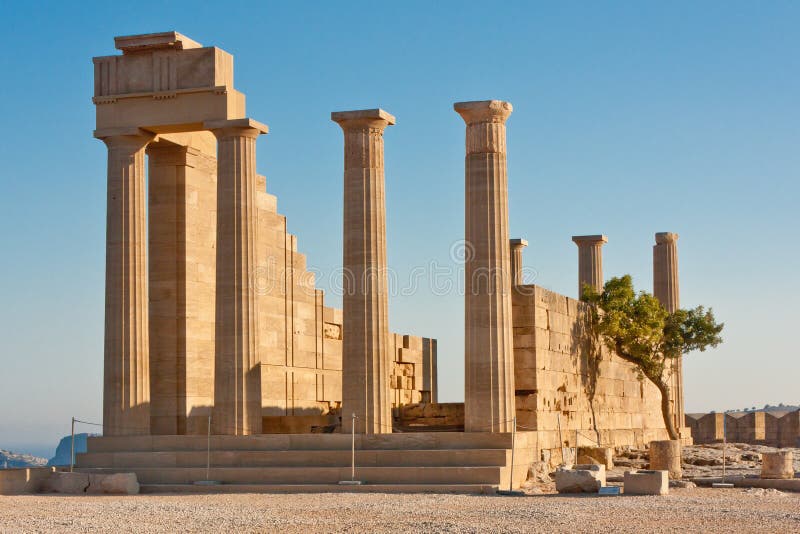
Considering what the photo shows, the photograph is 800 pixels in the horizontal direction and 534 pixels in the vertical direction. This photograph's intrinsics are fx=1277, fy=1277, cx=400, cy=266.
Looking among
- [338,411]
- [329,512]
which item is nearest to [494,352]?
[329,512]

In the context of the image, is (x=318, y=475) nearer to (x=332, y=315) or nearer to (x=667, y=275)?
(x=332, y=315)

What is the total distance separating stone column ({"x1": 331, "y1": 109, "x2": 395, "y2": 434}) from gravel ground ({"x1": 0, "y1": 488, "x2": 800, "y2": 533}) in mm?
4931

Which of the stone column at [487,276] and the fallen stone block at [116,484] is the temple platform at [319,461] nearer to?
the fallen stone block at [116,484]

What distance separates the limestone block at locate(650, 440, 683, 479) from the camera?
34.7m

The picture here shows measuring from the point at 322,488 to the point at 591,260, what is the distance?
76.5 feet

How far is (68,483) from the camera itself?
3272 centimetres

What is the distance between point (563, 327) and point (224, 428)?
461 inches

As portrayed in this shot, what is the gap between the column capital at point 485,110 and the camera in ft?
113

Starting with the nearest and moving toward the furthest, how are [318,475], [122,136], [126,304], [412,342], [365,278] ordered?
[318,475] < [365,278] < [126,304] < [122,136] < [412,342]

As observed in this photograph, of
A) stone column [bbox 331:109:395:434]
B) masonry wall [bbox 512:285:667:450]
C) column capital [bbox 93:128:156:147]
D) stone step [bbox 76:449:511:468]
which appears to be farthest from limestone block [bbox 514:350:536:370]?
column capital [bbox 93:128:156:147]

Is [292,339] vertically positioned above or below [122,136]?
below

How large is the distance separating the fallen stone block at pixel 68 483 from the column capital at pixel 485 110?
45.3 ft

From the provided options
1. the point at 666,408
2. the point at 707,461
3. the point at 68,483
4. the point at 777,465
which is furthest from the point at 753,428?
the point at 68,483

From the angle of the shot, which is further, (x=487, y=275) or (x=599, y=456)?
(x=599, y=456)
